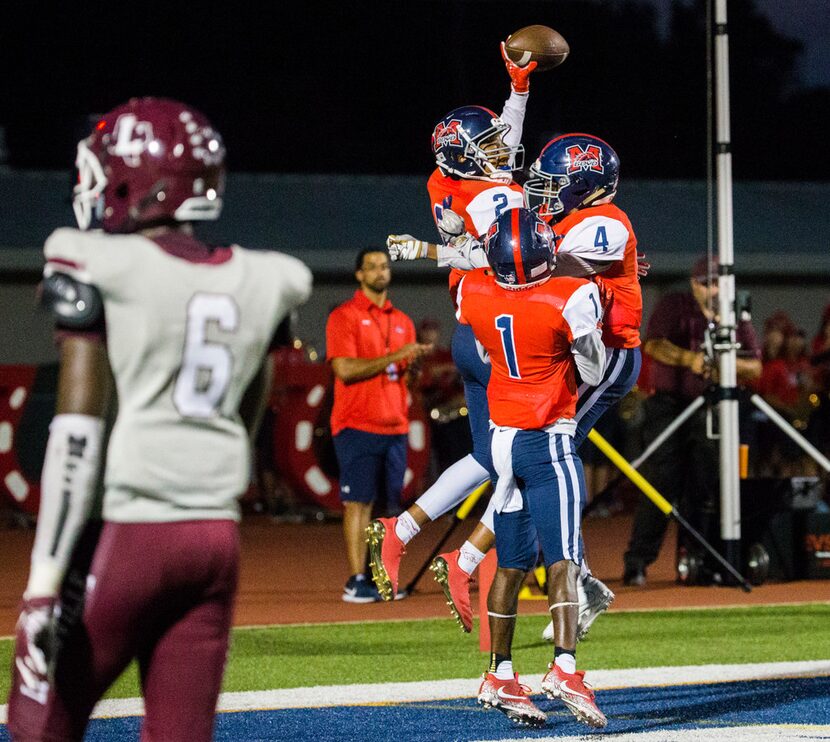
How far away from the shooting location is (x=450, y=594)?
287 inches

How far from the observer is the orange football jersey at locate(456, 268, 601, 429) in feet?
20.2

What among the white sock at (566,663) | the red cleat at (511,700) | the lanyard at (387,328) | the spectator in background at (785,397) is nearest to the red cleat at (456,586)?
the red cleat at (511,700)

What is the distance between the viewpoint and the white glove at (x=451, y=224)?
7.30 m

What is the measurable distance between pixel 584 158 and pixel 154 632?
4.18 m

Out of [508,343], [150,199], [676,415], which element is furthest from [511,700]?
[676,415]

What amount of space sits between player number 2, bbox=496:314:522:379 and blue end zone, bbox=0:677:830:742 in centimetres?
138

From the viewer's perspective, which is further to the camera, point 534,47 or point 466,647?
point 466,647

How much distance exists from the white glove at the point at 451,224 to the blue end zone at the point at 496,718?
2.09m

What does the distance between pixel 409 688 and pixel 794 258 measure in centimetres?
1750

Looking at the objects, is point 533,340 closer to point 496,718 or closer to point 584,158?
point 584,158

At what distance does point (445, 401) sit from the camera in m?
16.2

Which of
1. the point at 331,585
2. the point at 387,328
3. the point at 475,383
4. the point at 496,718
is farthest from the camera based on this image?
the point at 331,585

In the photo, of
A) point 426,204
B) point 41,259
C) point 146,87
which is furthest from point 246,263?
point 146,87

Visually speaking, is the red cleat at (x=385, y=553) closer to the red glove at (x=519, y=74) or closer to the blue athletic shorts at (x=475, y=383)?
the blue athletic shorts at (x=475, y=383)
